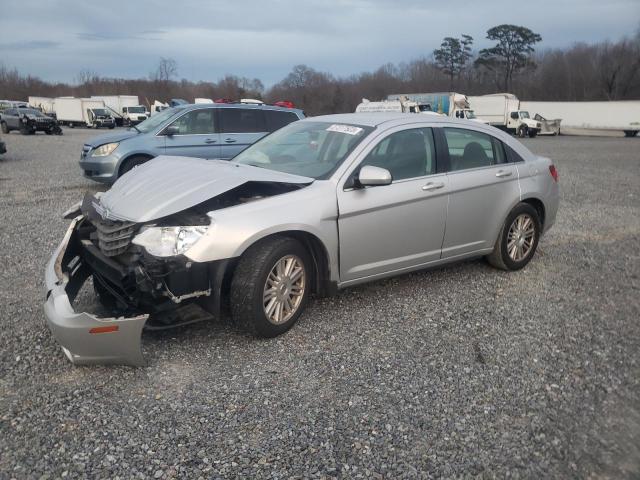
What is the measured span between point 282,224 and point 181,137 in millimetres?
6851

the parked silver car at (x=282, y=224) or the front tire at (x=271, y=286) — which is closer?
the parked silver car at (x=282, y=224)

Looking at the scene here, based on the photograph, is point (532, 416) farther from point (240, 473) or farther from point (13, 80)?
Answer: point (13, 80)

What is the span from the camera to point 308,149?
16.0ft

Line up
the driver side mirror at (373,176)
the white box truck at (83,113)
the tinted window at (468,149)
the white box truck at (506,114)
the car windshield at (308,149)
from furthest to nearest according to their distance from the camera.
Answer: the white box truck at (83,113)
the white box truck at (506,114)
the tinted window at (468,149)
the car windshield at (308,149)
the driver side mirror at (373,176)

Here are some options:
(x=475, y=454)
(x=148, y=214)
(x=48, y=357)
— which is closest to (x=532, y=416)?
(x=475, y=454)

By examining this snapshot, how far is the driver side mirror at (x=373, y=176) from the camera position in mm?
4211

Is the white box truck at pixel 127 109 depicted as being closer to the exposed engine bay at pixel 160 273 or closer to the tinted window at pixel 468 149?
the tinted window at pixel 468 149

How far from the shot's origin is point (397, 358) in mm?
3895

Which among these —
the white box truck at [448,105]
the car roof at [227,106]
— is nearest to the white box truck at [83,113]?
the white box truck at [448,105]

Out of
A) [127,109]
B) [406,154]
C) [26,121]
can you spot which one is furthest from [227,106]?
[127,109]

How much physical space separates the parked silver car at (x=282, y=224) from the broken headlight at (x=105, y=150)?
553 cm

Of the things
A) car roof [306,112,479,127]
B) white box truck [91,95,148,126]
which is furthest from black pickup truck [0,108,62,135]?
car roof [306,112,479,127]

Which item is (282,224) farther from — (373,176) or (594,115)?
(594,115)

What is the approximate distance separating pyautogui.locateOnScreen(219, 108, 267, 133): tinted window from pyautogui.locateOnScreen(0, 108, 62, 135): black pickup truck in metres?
27.1
